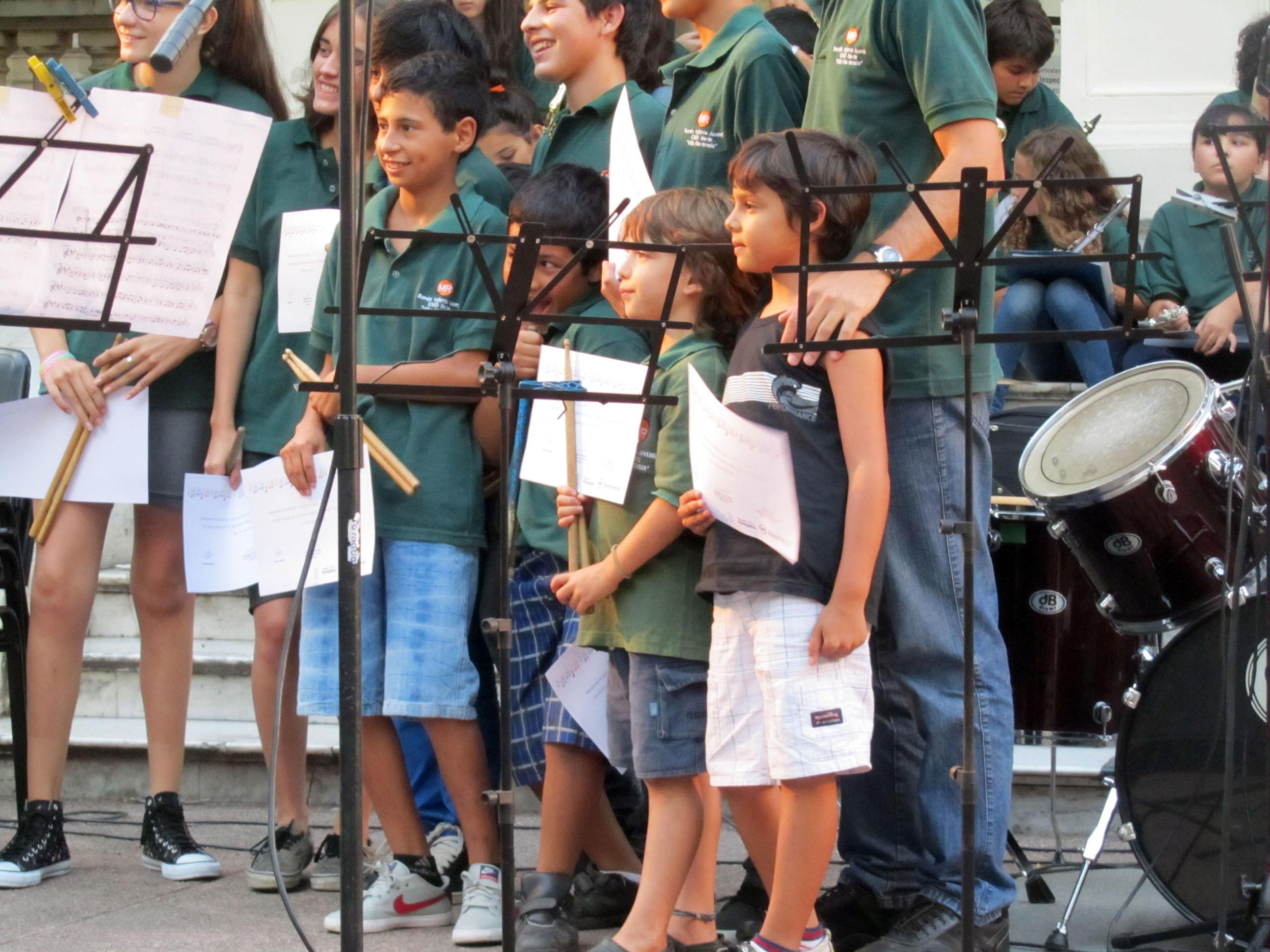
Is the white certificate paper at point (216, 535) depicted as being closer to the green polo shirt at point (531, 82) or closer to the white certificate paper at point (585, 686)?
the white certificate paper at point (585, 686)

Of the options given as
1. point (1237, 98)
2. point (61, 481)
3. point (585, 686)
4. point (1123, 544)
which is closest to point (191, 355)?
point (61, 481)

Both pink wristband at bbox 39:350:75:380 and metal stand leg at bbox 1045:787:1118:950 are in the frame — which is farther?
pink wristband at bbox 39:350:75:380

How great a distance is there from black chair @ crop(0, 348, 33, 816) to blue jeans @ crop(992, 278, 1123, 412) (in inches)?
116

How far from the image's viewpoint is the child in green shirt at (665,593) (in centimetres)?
304

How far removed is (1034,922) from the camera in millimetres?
3525

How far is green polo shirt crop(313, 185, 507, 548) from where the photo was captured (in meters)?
3.54

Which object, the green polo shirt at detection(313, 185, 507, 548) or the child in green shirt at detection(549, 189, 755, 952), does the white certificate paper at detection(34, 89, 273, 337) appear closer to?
the green polo shirt at detection(313, 185, 507, 548)

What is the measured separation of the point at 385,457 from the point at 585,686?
26.2 inches

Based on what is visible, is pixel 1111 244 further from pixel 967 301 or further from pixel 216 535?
pixel 216 535

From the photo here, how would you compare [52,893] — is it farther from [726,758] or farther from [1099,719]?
[1099,719]

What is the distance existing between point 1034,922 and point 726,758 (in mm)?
1042

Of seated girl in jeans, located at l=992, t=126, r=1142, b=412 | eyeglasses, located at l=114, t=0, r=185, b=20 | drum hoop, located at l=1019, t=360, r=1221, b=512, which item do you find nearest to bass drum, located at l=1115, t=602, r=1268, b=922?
drum hoop, located at l=1019, t=360, r=1221, b=512

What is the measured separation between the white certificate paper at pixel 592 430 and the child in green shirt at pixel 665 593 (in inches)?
2.5

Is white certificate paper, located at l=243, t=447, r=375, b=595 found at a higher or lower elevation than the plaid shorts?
higher
